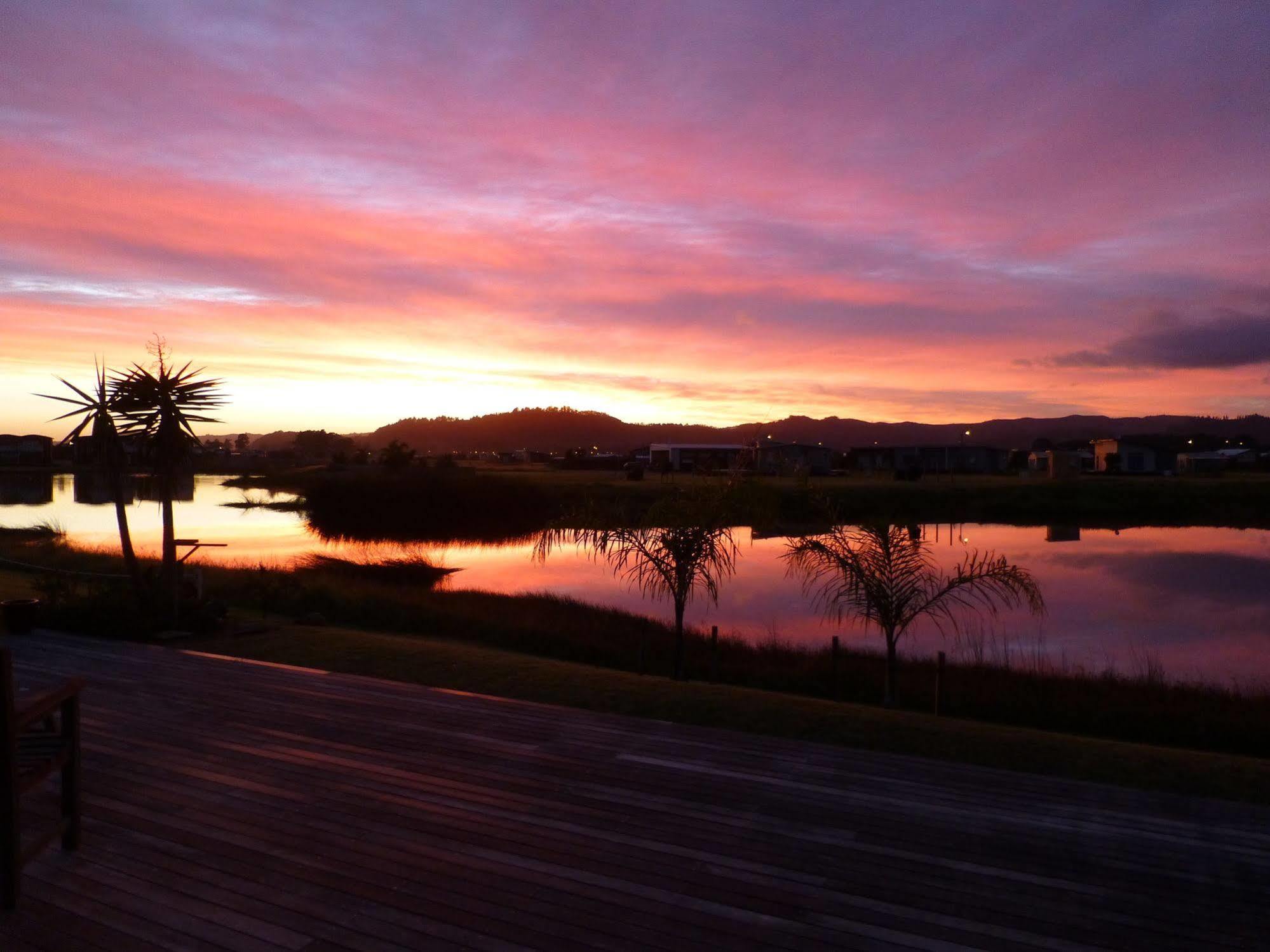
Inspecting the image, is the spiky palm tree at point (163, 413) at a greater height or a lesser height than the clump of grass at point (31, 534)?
greater

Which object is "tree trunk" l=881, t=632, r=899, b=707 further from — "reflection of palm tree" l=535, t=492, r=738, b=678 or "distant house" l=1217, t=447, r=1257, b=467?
"distant house" l=1217, t=447, r=1257, b=467

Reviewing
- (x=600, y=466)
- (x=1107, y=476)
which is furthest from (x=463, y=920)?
(x=600, y=466)

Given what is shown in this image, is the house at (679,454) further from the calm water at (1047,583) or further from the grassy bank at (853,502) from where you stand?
the calm water at (1047,583)

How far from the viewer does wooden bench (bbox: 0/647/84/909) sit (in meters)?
3.98

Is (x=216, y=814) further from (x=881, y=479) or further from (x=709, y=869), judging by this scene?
(x=881, y=479)

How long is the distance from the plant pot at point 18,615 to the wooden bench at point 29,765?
7063mm

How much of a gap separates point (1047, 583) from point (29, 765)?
86.2 ft

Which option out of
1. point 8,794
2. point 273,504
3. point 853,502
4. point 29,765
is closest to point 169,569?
point 29,765

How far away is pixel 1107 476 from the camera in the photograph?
67.6 m

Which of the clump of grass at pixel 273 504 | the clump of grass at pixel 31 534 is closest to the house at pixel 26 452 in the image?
the clump of grass at pixel 273 504

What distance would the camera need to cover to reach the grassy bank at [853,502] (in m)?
44.3

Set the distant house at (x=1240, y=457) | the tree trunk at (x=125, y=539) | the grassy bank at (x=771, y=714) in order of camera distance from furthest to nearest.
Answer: the distant house at (x=1240, y=457)
the tree trunk at (x=125, y=539)
the grassy bank at (x=771, y=714)

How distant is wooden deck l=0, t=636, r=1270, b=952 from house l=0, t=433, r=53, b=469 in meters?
141

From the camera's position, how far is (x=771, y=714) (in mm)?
8562
